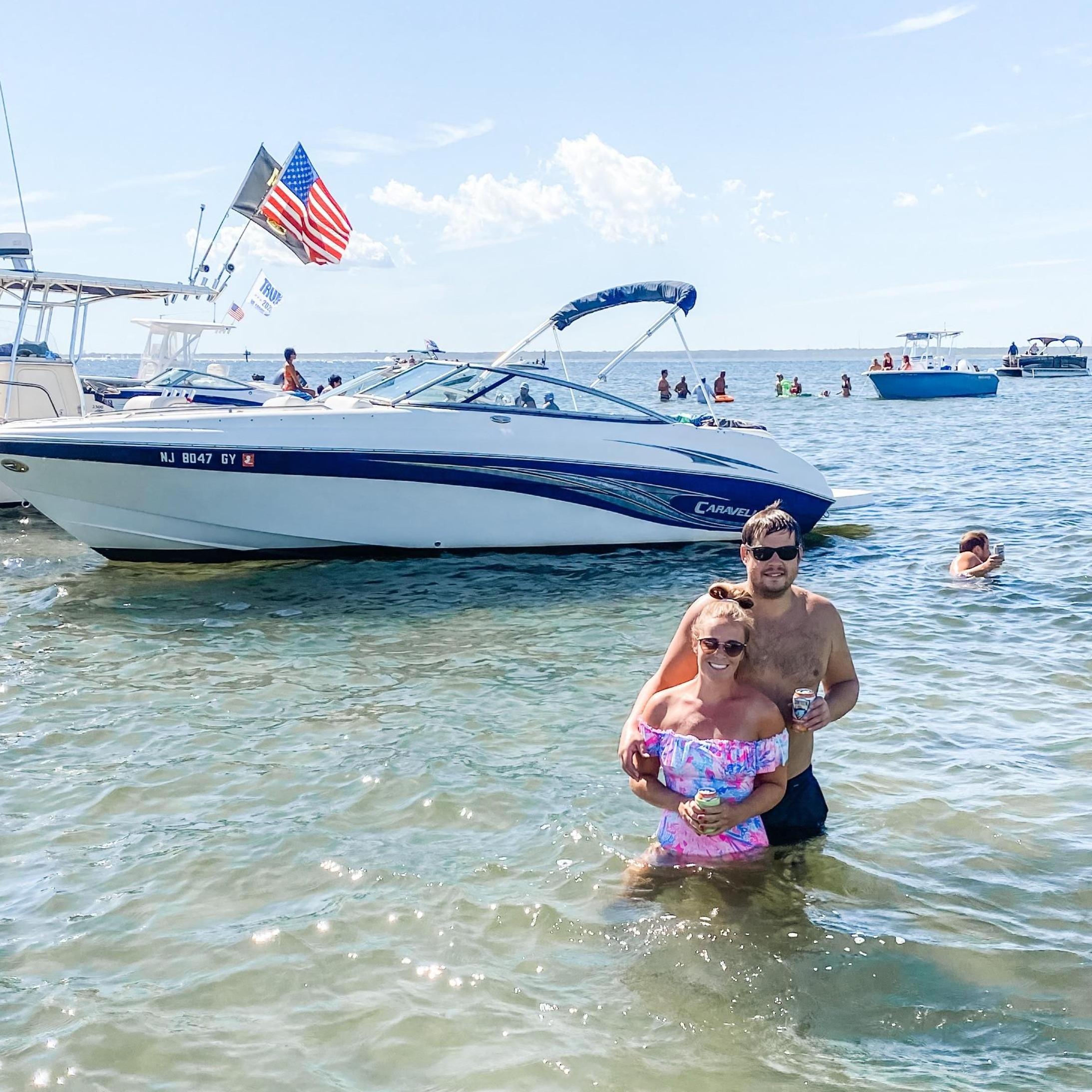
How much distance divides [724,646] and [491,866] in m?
1.71

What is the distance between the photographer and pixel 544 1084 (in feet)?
11.6

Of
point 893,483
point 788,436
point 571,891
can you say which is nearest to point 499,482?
point 571,891

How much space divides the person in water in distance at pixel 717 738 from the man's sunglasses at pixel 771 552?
0.16 metres

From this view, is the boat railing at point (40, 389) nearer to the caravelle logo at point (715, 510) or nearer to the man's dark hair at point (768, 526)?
the caravelle logo at point (715, 510)

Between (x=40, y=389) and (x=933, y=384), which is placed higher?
(x=933, y=384)

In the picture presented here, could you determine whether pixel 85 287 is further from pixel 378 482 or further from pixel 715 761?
pixel 715 761

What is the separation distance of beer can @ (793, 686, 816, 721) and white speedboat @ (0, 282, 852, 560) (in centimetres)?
736

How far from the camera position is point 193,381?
18.8m

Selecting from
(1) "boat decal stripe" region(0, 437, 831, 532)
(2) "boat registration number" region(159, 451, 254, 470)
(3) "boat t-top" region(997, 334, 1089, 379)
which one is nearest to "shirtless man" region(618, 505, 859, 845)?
(1) "boat decal stripe" region(0, 437, 831, 532)

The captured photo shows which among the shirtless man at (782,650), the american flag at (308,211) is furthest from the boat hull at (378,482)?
the american flag at (308,211)

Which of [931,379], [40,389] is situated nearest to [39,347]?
[40,389]

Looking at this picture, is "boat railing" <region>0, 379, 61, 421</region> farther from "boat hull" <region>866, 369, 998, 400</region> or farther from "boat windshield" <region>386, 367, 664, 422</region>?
"boat hull" <region>866, 369, 998, 400</region>

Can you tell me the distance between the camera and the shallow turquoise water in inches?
148

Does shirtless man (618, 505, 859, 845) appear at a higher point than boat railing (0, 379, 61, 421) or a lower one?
lower
